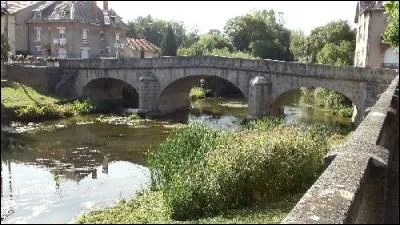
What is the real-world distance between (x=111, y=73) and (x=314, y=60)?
973 inches

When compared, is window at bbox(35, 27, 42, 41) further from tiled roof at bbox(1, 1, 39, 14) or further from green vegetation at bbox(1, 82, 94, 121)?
green vegetation at bbox(1, 82, 94, 121)

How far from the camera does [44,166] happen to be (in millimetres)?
17594

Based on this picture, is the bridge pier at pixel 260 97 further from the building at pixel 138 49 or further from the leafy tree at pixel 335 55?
the building at pixel 138 49

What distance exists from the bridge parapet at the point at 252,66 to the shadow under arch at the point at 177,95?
1.47 m

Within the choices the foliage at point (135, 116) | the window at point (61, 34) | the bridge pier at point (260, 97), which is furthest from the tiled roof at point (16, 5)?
the bridge pier at point (260, 97)

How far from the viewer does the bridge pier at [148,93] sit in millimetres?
36906

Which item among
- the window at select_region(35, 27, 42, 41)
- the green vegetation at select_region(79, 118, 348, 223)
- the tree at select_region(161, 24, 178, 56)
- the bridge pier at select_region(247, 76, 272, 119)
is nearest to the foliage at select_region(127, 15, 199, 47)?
the tree at select_region(161, 24, 178, 56)

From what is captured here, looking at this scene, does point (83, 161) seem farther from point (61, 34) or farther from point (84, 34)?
point (84, 34)

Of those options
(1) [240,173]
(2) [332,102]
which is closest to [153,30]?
(2) [332,102]

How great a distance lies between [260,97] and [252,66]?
261 cm

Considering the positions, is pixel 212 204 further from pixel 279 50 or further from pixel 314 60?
pixel 279 50

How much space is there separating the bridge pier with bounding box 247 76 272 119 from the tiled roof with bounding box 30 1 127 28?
70.5ft

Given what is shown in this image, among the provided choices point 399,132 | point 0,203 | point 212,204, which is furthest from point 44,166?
point 0,203

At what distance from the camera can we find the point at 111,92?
44000 millimetres
